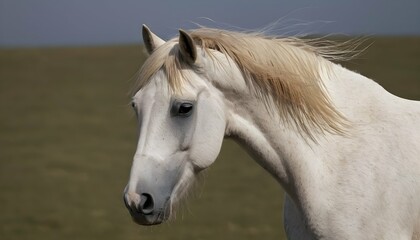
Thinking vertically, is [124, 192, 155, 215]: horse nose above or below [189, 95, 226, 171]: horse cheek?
below

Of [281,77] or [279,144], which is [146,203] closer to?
[279,144]

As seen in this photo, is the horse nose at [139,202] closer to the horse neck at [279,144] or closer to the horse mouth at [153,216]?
the horse mouth at [153,216]

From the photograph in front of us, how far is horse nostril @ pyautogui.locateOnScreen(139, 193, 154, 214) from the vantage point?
3496mm

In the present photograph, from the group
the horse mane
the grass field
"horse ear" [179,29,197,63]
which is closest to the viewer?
"horse ear" [179,29,197,63]

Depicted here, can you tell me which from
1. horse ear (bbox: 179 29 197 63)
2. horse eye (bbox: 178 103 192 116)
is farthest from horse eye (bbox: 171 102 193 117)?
horse ear (bbox: 179 29 197 63)

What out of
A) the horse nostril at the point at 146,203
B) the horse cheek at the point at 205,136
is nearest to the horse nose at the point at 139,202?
the horse nostril at the point at 146,203

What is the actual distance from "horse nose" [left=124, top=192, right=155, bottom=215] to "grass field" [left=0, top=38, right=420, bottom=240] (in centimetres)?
35

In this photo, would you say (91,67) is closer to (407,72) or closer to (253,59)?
(407,72)

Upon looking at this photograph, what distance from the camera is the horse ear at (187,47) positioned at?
362 cm

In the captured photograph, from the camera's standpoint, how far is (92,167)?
18.6 m

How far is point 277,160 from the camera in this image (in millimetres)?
3943

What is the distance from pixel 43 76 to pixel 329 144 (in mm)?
33355

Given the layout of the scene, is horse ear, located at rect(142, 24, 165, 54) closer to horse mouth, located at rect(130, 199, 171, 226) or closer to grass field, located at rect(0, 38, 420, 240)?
grass field, located at rect(0, 38, 420, 240)

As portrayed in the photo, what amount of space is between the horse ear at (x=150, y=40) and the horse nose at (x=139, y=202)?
2.67 ft
